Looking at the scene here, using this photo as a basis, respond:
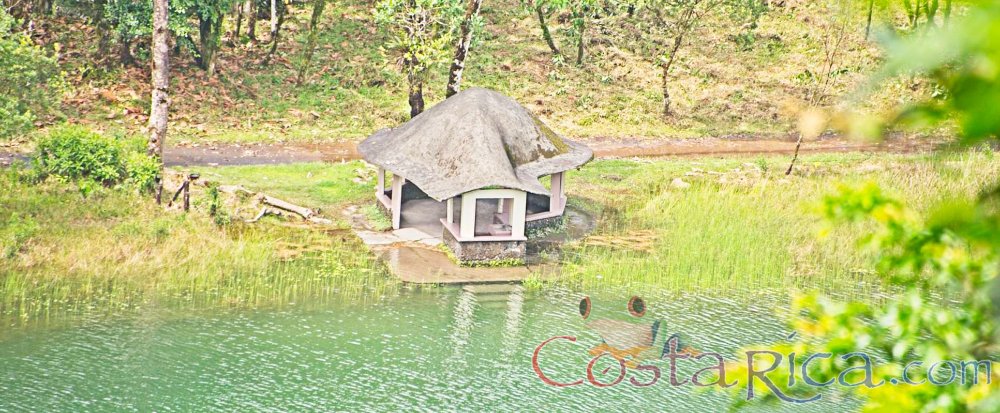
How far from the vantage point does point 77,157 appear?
78.0 ft

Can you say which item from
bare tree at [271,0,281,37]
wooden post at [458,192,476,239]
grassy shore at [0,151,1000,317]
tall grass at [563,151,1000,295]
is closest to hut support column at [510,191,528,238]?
wooden post at [458,192,476,239]

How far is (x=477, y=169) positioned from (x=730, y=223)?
23.1 ft

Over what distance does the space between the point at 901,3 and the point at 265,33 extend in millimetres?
40124

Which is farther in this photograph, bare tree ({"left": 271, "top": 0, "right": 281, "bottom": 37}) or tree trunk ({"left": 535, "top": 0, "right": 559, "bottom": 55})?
tree trunk ({"left": 535, "top": 0, "right": 559, "bottom": 55})

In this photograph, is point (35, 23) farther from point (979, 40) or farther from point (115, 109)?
point (979, 40)

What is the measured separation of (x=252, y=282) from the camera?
63.8 feet

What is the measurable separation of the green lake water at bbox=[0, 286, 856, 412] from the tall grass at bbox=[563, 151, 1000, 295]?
5.98 ft

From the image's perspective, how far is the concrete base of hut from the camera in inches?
835

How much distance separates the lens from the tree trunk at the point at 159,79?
23141 mm

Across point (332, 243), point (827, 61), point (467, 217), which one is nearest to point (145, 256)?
point (332, 243)

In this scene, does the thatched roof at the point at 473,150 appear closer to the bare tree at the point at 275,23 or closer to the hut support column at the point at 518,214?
the hut support column at the point at 518,214

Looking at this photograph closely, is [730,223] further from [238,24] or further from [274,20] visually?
[274,20]

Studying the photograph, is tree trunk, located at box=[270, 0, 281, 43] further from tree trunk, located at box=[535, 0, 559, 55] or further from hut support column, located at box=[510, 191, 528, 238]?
hut support column, located at box=[510, 191, 528, 238]

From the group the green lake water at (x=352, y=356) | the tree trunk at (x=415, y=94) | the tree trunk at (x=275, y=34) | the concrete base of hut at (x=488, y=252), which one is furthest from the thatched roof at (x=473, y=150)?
the tree trunk at (x=275, y=34)
